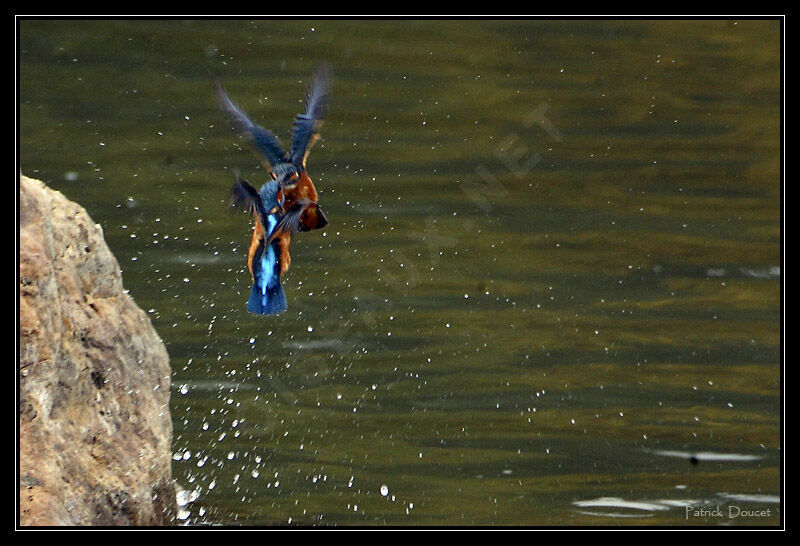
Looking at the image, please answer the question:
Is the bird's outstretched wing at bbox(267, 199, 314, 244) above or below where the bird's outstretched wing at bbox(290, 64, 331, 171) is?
below

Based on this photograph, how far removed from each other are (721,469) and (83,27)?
7.34 m

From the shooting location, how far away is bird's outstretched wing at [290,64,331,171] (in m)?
4.42

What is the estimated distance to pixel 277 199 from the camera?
13.6ft

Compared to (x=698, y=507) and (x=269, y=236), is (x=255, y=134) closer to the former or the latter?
(x=269, y=236)

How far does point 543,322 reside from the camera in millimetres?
6676

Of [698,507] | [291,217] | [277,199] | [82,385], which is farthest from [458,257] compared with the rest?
[82,385]

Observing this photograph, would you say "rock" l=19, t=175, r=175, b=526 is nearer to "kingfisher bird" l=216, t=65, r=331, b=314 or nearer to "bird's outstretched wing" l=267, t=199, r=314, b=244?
"kingfisher bird" l=216, t=65, r=331, b=314

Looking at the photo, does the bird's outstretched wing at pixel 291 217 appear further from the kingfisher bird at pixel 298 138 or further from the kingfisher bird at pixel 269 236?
the kingfisher bird at pixel 298 138

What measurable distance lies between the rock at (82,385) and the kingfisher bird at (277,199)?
0.45 metres

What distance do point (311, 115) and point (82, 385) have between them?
54.5 inches

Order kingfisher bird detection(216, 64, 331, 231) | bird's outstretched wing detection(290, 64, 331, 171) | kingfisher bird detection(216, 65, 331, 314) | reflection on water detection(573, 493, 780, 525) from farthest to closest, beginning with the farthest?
reflection on water detection(573, 493, 780, 525) < bird's outstretched wing detection(290, 64, 331, 171) < kingfisher bird detection(216, 64, 331, 231) < kingfisher bird detection(216, 65, 331, 314)

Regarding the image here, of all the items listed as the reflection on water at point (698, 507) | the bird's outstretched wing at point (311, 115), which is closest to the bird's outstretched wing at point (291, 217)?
the bird's outstretched wing at point (311, 115)

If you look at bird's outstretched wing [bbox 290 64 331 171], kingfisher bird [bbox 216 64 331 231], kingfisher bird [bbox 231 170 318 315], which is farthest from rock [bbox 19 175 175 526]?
bird's outstretched wing [bbox 290 64 331 171]

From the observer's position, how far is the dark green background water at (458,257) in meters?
5.28
